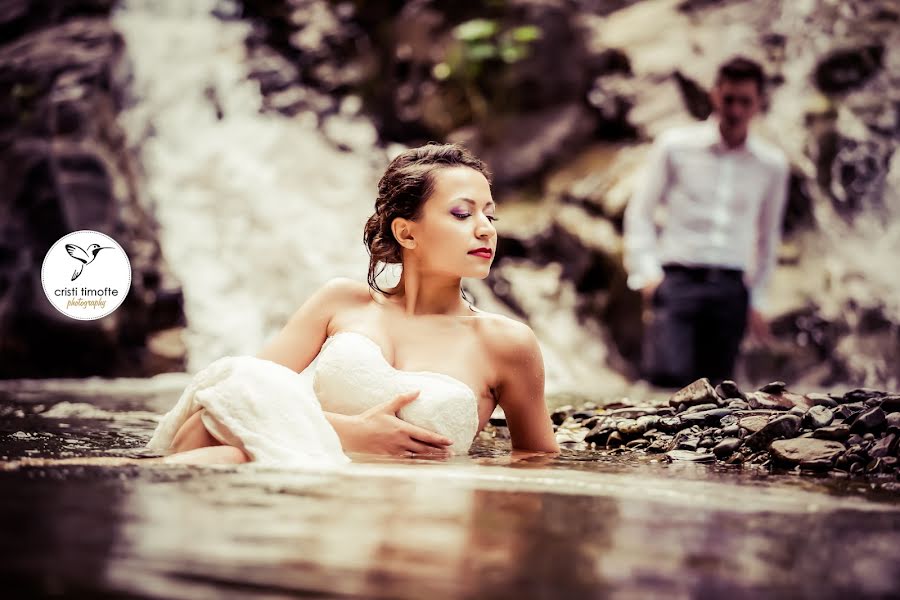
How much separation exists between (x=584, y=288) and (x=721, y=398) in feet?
17.3

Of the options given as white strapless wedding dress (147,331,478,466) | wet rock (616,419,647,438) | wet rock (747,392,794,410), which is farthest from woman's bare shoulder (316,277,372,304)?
wet rock (747,392,794,410)

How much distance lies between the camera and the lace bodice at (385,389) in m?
3.09

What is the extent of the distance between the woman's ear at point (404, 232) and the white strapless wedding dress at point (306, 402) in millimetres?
356

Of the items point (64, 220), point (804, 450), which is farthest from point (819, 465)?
point (64, 220)

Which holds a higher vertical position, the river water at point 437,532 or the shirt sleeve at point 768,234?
the shirt sleeve at point 768,234

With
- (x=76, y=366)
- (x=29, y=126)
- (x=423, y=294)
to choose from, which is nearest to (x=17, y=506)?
(x=423, y=294)

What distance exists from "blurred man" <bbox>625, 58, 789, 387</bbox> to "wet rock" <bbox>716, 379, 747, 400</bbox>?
3.88ft

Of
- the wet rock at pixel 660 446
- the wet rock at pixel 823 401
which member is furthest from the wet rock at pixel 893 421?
the wet rock at pixel 660 446

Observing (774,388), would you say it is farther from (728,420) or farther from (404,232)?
(404,232)

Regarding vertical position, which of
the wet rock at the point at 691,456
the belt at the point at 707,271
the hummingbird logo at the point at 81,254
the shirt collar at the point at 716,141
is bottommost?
the wet rock at the point at 691,456

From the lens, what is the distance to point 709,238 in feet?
17.5

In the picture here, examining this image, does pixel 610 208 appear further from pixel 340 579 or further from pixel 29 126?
pixel 340 579

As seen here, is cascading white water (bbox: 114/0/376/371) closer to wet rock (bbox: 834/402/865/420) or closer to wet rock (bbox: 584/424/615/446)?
wet rock (bbox: 584/424/615/446)

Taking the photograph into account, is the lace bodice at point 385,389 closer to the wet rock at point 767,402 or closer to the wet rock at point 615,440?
the wet rock at point 615,440
